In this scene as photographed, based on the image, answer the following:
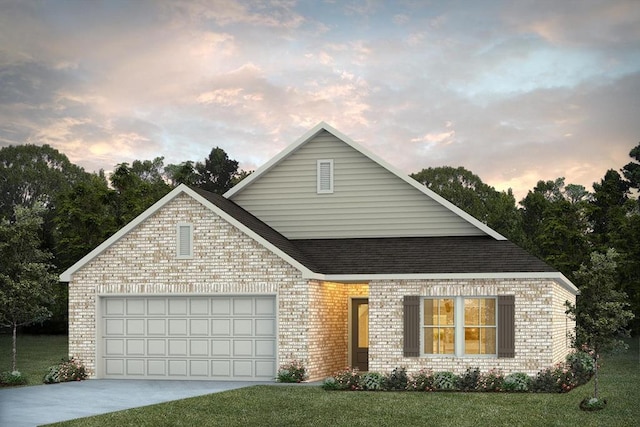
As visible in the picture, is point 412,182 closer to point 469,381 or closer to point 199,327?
point 469,381

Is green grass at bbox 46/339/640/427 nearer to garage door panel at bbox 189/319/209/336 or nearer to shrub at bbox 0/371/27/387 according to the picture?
garage door panel at bbox 189/319/209/336

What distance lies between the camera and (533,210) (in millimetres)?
61219

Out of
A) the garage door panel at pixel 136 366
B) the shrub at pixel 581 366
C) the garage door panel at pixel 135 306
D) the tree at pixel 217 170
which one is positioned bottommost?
the shrub at pixel 581 366

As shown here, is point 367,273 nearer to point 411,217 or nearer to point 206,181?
point 411,217

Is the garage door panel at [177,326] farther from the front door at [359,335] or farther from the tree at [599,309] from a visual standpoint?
the tree at [599,309]

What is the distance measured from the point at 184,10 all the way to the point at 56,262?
1529 inches

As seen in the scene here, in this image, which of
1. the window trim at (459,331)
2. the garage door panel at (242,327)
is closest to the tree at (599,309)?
the window trim at (459,331)

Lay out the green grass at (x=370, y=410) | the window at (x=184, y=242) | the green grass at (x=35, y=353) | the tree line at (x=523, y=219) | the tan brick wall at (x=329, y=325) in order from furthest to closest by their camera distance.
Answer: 1. the tree line at (x=523, y=219)
2. the green grass at (x=35, y=353)
3. the window at (x=184, y=242)
4. the tan brick wall at (x=329, y=325)
5. the green grass at (x=370, y=410)

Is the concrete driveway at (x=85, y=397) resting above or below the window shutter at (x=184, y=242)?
below

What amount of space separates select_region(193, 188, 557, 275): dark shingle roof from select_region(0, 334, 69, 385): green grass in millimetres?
7837

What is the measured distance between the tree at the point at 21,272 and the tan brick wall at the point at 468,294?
9525 millimetres

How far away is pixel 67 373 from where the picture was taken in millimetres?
25656

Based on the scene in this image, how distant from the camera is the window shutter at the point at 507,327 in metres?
24.0

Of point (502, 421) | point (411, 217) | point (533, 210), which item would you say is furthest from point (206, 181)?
point (502, 421)
